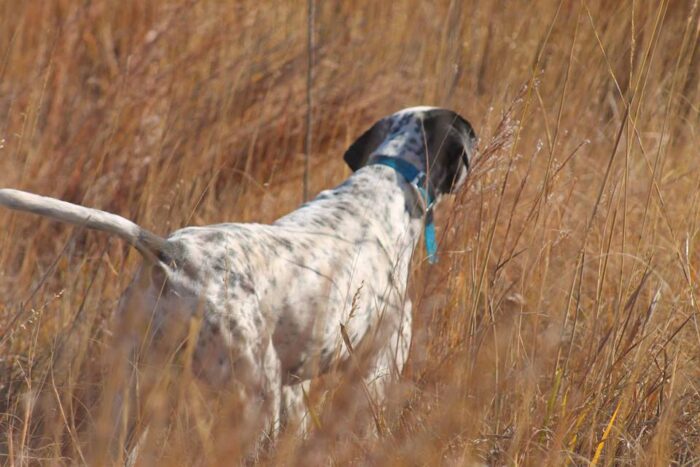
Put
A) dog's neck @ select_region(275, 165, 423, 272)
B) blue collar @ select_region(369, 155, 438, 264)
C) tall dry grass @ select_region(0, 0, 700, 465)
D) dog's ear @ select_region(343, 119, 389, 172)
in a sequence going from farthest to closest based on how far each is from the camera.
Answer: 1. dog's ear @ select_region(343, 119, 389, 172)
2. blue collar @ select_region(369, 155, 438, 264)
3. dog's neck @ select_region(275, 165, 423, 272)
4. tall dry grass @ select_region(0, 0, 700, 465)

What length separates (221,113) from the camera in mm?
3648

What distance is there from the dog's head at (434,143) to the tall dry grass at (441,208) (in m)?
0.09

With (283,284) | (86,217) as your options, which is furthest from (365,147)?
(86,217)

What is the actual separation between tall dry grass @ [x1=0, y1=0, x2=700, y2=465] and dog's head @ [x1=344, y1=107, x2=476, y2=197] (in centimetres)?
9

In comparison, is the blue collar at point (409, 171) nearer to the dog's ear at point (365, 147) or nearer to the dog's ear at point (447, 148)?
the dog's ear at point (447, 148)

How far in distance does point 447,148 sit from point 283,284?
930mm

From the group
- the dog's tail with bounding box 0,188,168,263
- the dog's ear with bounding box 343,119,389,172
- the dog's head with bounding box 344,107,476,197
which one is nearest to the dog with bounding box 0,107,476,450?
the dog's tail with bounding box 0,188,168,263

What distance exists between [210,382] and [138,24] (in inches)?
83.4

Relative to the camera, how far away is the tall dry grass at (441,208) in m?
2.09

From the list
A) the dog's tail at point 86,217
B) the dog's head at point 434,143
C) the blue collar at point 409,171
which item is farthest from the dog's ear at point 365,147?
the dog's tail at point 86,217

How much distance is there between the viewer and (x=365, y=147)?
10.5 ft

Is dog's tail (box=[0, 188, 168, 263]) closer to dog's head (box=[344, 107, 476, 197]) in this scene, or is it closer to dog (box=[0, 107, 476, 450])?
dog (box=[0, 107, 476, 450])

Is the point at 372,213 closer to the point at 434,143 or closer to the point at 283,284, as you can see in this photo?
the point at 434,143

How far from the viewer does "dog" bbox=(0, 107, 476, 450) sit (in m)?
2.12
